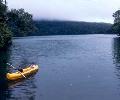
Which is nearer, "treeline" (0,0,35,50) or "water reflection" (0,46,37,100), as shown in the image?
"water reflection" (0,46,37,100)

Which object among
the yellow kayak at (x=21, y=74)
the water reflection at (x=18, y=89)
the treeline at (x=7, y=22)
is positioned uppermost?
the treeline at (x=7, y=22)

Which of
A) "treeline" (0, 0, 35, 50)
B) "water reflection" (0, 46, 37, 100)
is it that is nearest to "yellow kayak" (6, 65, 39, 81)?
"water reflection" (0, 46, 37, 100)

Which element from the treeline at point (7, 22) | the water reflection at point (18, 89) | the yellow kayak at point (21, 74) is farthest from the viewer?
the treeline at point (7, 22)

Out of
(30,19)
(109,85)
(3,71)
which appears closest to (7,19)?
(30,19)

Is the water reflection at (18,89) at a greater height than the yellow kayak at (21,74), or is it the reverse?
the yellow kayak at (21,74)

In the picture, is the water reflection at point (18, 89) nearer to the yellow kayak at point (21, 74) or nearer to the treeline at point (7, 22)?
the yellow kayak at point (21, 74)

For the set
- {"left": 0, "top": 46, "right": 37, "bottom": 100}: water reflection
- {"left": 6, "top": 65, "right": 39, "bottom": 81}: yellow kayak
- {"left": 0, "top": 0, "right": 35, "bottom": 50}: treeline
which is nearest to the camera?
{"left": 0, "top": 46, "right": 37, "bottom": 100}: water reflection

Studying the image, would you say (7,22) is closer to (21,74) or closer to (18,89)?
(21,74)

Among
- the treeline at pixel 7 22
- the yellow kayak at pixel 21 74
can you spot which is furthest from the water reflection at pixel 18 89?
the treeline at pixel 7 22

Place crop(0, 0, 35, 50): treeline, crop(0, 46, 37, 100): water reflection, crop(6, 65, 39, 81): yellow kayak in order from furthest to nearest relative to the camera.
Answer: crop(0, 0, 35, 50): treeline → crop(6, 65, 39, 81): yellow kayak → crop(0, 46, 37, 100): water reflection

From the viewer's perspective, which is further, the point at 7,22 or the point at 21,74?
the point at 7,22

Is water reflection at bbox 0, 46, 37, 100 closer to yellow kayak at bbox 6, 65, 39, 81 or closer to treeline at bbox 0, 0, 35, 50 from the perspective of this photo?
yellow kayak at bbox 6, 65, 39, 81

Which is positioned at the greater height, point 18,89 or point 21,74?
point 21,74

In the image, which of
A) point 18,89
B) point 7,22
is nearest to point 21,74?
point 18,89
